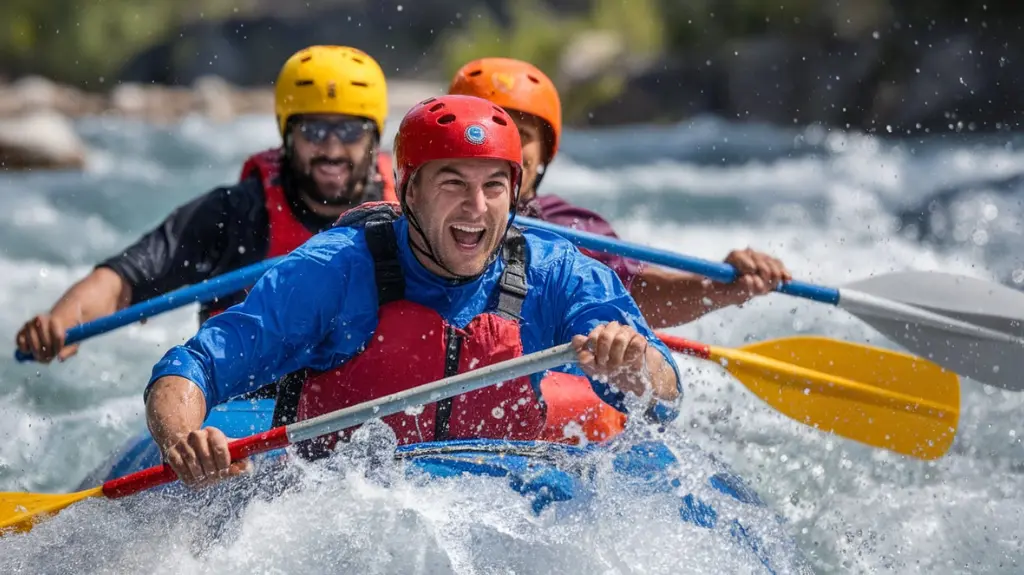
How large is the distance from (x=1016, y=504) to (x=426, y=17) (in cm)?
2537

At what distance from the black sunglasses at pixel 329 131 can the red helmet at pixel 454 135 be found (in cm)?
173

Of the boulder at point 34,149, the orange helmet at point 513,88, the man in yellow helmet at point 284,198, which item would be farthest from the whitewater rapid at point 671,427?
the orange helmet at point 513,88

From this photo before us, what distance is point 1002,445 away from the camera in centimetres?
552

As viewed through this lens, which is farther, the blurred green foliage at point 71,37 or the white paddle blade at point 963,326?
the blurred green foliage at point 71,37

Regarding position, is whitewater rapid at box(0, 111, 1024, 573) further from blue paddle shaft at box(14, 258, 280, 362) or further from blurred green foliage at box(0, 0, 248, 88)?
blurred green foliage at box(0, 0, 248, 88)

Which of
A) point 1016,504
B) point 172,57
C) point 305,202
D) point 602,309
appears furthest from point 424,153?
point 172,57

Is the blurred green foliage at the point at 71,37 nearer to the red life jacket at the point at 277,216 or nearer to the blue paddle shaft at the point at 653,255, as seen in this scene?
the red life jacket at the point at 277,216

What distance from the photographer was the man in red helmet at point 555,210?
469cm

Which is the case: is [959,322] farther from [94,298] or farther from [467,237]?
[94,298]

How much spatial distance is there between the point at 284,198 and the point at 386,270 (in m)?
1.76

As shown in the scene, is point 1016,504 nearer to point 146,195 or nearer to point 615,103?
point 146,195

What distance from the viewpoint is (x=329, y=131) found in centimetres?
505

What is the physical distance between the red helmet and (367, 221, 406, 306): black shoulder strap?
14 centimetres

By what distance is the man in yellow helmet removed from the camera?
4.95 metres
